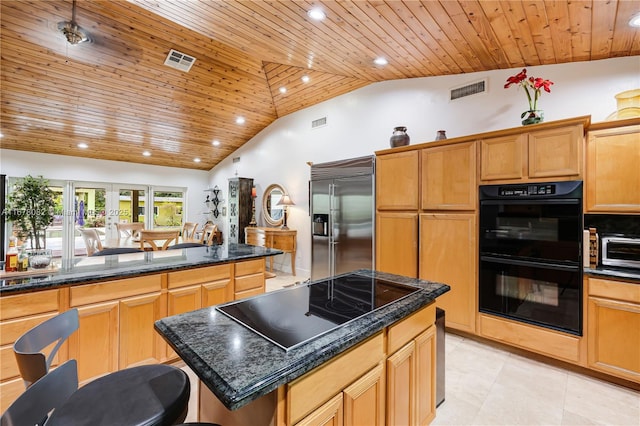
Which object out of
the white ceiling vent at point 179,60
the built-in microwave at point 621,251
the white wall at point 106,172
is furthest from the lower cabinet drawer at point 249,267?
the white wall at point 106,172

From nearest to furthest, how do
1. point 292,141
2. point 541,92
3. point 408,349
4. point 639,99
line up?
1. point 408,349
2. point 639,99
3. point 541,92
4. point 292,141

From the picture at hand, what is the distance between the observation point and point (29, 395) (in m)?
0.81

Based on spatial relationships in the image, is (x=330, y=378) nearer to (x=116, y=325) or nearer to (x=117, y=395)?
(x=117, y=395)

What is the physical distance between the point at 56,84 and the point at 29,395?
5.32m

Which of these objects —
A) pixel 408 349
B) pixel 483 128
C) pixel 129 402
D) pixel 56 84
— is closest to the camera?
pixel 129 402

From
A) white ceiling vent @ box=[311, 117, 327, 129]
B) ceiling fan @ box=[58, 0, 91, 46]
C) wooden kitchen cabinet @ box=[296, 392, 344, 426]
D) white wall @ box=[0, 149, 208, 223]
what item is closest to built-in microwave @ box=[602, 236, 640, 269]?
wooden kitchen cabinet @ box=[296, 392, 344, 426]

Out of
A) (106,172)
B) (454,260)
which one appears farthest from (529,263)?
(106,172)

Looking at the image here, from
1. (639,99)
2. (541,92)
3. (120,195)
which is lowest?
(120,195)

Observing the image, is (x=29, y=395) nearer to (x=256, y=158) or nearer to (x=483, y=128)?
(x=483, y=128)

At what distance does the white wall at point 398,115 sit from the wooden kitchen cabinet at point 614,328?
1.66 m

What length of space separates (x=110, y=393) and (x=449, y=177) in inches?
125

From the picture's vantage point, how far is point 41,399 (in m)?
0.86

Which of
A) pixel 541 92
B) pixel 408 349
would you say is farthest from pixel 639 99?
pixel 408 349

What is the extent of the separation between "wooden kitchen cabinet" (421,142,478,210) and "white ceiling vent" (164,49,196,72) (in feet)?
12.0
